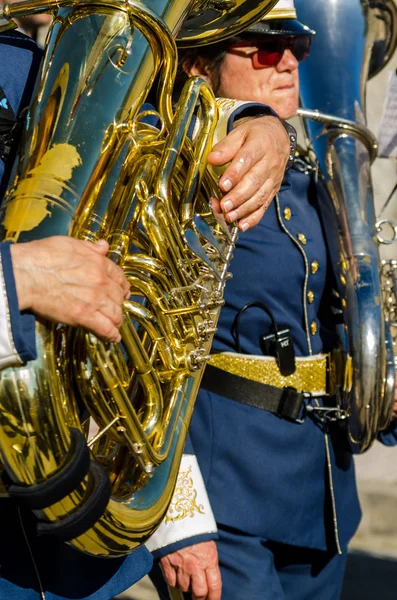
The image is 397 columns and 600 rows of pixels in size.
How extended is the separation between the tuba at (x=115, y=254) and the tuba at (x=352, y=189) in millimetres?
810

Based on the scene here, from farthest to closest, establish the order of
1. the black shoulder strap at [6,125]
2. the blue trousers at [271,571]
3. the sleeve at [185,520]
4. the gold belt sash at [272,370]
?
the gold belt sash at [272,370], the blue trousers at [271,571], the sleeve at [185,520], the black shoulder strap at [6,125]

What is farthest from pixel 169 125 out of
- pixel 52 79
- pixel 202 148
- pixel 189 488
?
pixel 189 488

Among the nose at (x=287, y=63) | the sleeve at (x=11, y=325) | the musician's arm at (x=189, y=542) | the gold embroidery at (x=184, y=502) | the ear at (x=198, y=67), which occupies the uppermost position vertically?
the nose at (x=287, y=63)

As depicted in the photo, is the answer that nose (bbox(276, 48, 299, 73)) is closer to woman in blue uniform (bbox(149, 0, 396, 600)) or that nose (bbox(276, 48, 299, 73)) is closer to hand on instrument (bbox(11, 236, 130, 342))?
woman in blue uniform (bbox(149, 0, 396, 600))

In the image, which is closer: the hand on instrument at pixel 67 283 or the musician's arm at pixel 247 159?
the hand on instrument at pixel 67 283

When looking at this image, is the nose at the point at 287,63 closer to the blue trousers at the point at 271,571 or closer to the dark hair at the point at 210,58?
the dark hair at the point at 210,58

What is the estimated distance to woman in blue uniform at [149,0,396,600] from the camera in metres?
2.45

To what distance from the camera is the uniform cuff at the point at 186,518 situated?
2.21m

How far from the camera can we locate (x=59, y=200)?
1492 mm

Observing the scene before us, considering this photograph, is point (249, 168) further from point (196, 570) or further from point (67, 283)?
point (196, 570)

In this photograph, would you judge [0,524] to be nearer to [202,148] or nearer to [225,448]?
[202,148]

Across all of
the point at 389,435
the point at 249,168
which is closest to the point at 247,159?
the point at 249,168

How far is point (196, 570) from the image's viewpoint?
2.22 m

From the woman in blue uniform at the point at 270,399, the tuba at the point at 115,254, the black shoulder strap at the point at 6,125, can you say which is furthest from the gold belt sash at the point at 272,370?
the black shoulder strap at the point at 6,125
